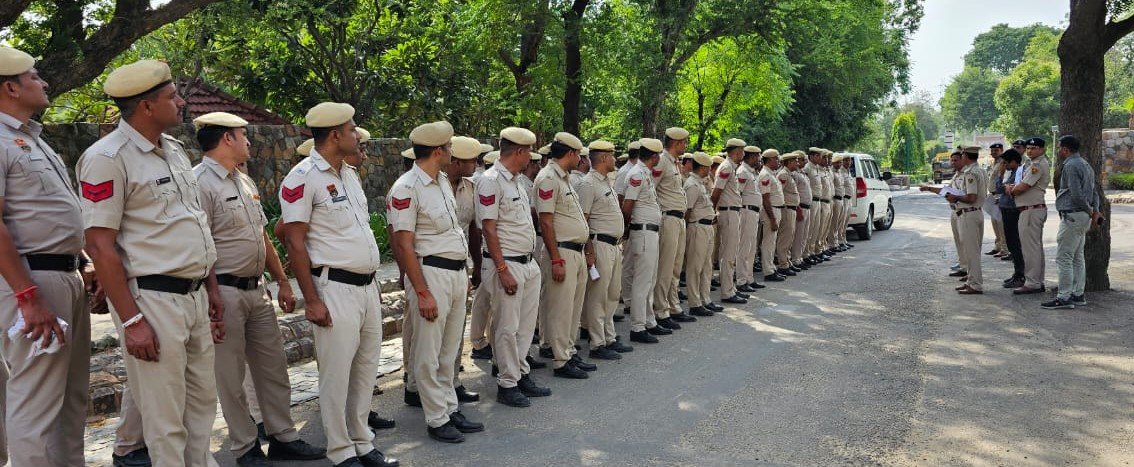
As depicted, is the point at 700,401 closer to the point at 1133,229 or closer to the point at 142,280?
the point at 142,280

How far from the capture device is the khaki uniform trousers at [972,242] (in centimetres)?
1057

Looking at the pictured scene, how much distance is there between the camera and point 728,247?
35.5 feet

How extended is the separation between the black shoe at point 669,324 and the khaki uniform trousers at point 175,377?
5426mm

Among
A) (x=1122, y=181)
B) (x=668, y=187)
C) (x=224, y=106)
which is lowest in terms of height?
(x=1122, y=181)

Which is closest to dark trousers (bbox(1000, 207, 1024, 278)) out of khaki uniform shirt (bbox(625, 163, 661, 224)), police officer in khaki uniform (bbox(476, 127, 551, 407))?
khaki uniform shirt (bbox(625, 163, 661, 224))

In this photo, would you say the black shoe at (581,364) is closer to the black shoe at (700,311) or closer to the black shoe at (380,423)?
the black shoe at (380,423)

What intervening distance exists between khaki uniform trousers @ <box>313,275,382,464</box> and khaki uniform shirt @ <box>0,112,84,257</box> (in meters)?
1.20

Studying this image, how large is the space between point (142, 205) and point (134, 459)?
5.54ft

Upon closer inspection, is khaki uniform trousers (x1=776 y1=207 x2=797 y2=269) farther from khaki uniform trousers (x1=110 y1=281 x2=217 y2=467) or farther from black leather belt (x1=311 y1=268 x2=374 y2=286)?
khaki uniform trousers (x1=110 y1=281 x2=217 y2=467)

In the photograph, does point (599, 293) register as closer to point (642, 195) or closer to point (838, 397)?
point (642, 195)

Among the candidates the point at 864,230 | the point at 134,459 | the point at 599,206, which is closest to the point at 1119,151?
the point at 864,230

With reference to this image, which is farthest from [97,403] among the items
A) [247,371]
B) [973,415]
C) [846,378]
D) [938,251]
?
[938,251]

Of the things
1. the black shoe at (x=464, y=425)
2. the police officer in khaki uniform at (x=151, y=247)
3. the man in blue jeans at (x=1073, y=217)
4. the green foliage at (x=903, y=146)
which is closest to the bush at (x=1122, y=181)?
the man in blue jeans at (x=1073, y=217)

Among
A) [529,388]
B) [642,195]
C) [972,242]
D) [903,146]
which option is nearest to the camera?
[529,388]
